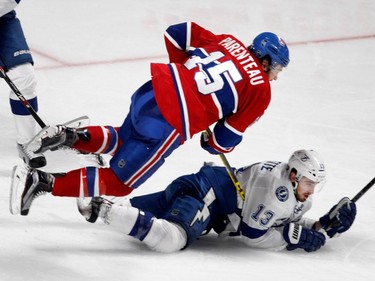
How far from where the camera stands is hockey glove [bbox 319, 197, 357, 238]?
4410 mm

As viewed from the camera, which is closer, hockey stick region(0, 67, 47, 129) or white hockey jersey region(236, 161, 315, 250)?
white hockey jersey region(236, 161, 315, 250)

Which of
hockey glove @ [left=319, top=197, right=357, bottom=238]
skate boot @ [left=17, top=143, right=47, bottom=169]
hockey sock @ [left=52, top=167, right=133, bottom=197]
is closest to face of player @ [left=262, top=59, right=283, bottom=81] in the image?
hockey glove @ [left=319, top=197, right=357, bottom=238]

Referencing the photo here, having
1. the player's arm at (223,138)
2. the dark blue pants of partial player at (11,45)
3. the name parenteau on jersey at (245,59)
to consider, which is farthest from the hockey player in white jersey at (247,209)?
the dark blue pants of partial player at (11,45)

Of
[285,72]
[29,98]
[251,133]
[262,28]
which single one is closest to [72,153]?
[29,98]

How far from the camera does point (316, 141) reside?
5719 mm

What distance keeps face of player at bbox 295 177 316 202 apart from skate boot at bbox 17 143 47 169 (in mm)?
1045

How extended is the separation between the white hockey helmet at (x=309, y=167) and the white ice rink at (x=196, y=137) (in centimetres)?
33

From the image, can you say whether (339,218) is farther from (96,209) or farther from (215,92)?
(96,209)

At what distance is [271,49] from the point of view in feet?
14.4

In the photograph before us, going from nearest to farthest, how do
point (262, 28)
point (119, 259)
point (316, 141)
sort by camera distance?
1. point (119, 259)
2. point (316, 141)
3. point (262, 28)

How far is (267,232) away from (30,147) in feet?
3.51

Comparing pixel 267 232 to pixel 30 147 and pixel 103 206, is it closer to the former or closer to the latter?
pixel 103 206

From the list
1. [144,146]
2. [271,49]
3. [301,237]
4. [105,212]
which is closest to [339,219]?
[301,237]

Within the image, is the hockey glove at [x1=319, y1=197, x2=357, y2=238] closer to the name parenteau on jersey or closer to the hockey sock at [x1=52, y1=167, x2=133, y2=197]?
the name parenteau on jersey
